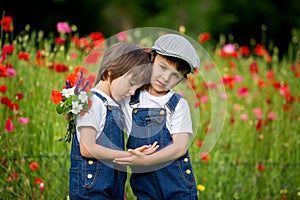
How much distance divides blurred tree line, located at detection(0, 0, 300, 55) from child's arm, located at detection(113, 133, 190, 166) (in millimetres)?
6067

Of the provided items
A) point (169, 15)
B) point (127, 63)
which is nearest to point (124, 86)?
point (127, 63)

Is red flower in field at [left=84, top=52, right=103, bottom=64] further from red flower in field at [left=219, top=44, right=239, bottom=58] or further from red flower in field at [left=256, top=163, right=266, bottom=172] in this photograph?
red flower in field at [left=219, top=44, right=239, bottom=58]

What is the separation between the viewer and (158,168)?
1.84 metres

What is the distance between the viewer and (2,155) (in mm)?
2703

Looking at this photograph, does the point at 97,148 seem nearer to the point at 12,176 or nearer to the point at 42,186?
the point at 42,186

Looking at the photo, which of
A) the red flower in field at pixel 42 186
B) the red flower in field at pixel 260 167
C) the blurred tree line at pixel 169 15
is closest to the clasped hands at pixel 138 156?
the red flower in field at pixel 42 186

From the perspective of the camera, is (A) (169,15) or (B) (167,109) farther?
(A) (169,15)

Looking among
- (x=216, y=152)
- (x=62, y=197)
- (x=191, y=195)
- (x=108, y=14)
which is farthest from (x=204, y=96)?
(x=108, y=14)

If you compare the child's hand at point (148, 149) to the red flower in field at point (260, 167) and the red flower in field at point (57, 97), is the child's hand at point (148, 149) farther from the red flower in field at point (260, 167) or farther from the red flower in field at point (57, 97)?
the red flower in field at point (260, 167)

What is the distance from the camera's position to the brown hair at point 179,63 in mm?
1792

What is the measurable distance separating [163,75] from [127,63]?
0.36 feet

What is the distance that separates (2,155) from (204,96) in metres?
1.38

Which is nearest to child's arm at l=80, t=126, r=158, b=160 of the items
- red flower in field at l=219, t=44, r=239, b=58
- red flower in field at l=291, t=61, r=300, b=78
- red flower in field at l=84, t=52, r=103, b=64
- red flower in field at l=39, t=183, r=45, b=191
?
red flower in field at l=84, t=52, r=103, b=64

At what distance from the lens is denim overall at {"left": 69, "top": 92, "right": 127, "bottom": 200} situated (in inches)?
71.2
